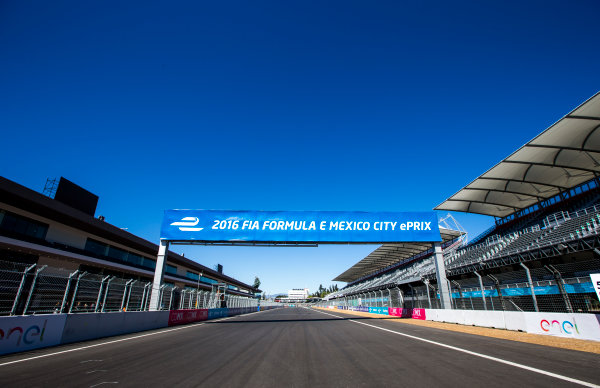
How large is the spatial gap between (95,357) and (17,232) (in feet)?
58.7

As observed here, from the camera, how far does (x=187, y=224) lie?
707 inches

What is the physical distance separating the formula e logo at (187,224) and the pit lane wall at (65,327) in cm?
545

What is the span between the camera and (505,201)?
25.8 meters

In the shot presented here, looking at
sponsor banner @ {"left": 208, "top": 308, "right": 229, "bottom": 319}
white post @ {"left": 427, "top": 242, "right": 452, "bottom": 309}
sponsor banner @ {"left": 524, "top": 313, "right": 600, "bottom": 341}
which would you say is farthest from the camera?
sponsor banner @ {"left": 208, "top": 308, "right": 229, "bottom": 319}

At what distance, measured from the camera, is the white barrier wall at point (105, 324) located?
848cm

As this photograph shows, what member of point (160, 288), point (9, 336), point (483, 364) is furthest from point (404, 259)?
point (9, 336)

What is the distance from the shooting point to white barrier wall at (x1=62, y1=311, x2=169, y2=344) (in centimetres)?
848

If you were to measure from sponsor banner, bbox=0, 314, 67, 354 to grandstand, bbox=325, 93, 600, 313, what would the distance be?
1899cm

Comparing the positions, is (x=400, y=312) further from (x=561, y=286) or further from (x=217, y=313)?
(x=217, y=313)

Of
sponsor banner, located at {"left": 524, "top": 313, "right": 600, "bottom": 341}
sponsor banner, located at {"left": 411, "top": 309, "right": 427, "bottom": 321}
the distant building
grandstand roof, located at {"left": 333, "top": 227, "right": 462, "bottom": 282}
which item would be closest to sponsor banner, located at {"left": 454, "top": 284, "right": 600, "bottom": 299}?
sponsor banner, located at {"left": 411, "top": 309, "right": 427, "bottom": 321}

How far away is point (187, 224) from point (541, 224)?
28.6 m

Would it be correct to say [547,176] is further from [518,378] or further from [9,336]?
[9,336]

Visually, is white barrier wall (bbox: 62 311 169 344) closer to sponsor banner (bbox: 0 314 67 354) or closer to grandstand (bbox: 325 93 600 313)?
sponsor banner (bbox: 0 314 67 354)

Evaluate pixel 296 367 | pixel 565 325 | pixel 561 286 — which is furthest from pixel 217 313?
pixel 561 286
